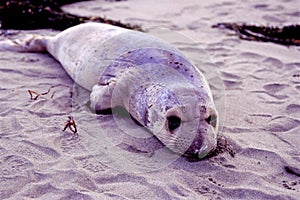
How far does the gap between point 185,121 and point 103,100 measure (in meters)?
0.96

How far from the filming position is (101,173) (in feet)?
10.1

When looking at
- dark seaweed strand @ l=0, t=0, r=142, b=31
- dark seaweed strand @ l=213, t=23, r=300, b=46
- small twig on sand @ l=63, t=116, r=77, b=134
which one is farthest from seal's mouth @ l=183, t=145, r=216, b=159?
dark seaweed strand @ l=0, t=0, r=142, b=31

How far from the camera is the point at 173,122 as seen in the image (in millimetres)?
3316

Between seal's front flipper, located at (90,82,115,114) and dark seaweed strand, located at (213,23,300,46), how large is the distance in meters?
3.12

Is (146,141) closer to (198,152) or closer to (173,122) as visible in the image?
(173,122)

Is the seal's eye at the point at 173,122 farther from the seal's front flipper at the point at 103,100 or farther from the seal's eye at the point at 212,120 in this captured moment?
the seal's front flipper at the point at 103,100

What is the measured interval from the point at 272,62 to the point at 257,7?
9.12ft

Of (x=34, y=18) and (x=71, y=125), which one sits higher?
(x=34, y=18)

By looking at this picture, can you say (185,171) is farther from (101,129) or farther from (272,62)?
(272,62)

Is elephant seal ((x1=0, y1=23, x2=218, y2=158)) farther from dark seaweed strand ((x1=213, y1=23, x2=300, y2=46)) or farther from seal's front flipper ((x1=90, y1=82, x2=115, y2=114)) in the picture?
dark seaweed strand ((x1=213, y1=23, x2=300, y2=46))

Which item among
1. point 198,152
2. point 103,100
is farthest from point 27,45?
point 198,152

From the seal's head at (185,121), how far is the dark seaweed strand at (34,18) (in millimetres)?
3259

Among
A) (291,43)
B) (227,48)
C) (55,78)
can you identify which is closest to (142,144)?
(55,78)

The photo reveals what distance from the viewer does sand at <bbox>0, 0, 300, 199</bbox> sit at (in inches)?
115
